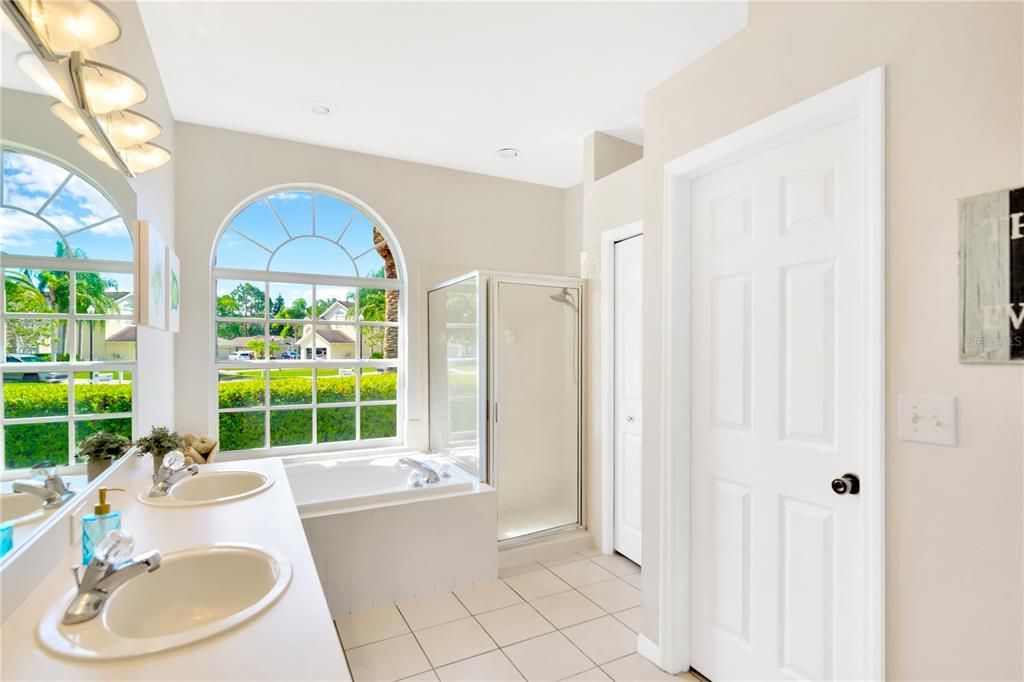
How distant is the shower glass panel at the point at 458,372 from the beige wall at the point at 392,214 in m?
0.14

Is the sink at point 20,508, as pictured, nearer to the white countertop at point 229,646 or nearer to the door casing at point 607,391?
the white countertop at point 229,646

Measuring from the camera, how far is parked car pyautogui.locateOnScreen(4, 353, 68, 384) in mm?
969

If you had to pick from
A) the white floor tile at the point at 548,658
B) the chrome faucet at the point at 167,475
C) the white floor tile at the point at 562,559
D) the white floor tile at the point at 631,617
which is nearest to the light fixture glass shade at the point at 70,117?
the chrome faucet at the point at 167,475

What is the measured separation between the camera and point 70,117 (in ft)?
4.19

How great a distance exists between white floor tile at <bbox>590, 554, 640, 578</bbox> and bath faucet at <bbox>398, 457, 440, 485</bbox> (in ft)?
3.52

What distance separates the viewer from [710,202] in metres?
1.93

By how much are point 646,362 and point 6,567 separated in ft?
6.17

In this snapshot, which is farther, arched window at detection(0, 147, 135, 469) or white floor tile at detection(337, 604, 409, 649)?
white floor tile at detection(337, 604, 409, 649)

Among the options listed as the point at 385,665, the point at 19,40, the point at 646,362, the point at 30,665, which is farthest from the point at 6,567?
the point at 646,362

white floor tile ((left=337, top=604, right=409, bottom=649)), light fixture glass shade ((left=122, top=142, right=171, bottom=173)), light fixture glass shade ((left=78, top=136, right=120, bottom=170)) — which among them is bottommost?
white floor tile ((left=337, top=604, right=409, bottom=649))

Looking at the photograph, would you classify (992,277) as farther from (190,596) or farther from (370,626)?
(370,626)

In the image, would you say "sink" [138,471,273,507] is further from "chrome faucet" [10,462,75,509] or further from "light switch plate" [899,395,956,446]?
"light switch plate" [899,395,956,446]

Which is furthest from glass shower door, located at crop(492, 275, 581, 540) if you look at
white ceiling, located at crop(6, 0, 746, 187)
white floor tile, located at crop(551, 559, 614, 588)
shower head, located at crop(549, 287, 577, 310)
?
white ceiling, located at crop(6, 0, 746, 187)

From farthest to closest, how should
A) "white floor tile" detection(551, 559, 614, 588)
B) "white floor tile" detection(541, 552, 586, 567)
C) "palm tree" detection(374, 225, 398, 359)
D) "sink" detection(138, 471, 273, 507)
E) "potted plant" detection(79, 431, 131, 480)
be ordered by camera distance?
"palm tree" detection(374, 225, 398, 359)
"white floor tile" detection(541, 552, 586, 567)
"white floor tile" detection(551, 559, 614, 588)
"sink" detection(138, 471, 273, 507)
"potted plant" detection(79, 431, 131, 480)
